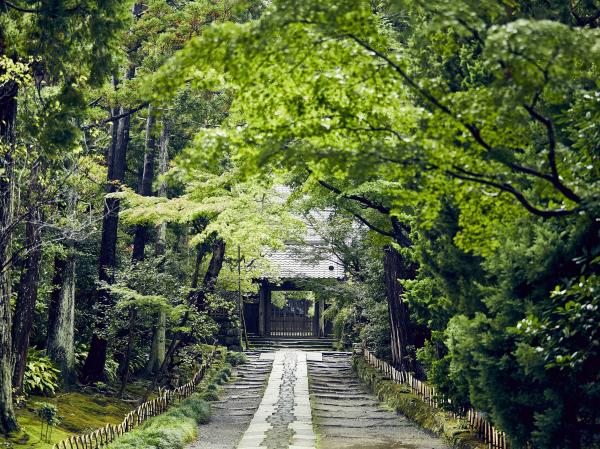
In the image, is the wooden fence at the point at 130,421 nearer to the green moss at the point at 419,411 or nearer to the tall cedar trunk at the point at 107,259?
the tall cedar trunk at the point at 107,259

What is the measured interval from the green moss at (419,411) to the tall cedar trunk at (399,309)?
2.22 feet

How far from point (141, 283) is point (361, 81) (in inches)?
406

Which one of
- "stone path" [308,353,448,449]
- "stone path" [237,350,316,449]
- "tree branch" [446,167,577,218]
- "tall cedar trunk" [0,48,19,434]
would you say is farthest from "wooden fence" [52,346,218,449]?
"tree branch" [446,167,577,218]

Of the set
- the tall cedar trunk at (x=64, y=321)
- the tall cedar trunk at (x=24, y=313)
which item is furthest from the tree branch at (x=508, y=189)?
the tall cedar trunk at (x=64, y=321)

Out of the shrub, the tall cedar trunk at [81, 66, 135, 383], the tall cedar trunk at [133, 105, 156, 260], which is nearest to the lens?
the tall cedar trunk at [81, 66, 135, 383]

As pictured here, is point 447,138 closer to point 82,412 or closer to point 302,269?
point 82,412

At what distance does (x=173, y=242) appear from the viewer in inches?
964

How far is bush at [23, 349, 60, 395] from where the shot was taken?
46.6 ft

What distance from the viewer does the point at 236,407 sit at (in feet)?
54.4

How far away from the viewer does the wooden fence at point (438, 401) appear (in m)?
8.89

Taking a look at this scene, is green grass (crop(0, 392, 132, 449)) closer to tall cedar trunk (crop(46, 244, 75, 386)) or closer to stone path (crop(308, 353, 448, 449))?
tall cedar trunk (crop(46, 244, 75, 386))

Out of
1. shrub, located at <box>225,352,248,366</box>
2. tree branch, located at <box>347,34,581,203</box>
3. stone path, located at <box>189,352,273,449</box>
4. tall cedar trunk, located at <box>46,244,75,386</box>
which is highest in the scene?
tree branch, located at <box>347,34,581,203</box>

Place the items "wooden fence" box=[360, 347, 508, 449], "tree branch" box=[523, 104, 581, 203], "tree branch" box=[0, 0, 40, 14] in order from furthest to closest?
1. "tree branch" box=[0, 0, 40, 14]
2. "wooden fence" box=[360, 347, 508, 449]
3. "tree branch" box=[523, 104, 581, 203]

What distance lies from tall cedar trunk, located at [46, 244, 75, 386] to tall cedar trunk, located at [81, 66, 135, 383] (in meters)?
0.66
